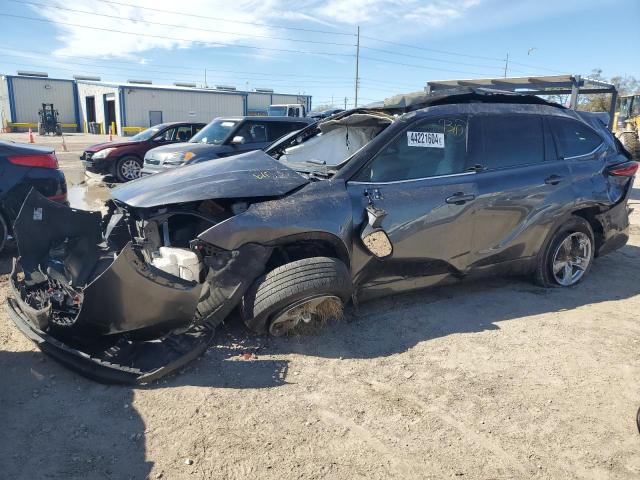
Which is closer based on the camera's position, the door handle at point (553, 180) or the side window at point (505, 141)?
the side window at point (505, 141)

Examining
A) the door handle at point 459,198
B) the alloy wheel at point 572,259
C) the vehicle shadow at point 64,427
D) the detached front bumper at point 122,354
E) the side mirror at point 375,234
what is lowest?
the vehicle shadow at point 64,427

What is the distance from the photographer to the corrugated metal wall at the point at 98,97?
41.4m

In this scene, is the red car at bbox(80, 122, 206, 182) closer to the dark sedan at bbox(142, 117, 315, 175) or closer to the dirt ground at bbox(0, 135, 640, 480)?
the dark sedan at bbox(142, 117, 315, 175)

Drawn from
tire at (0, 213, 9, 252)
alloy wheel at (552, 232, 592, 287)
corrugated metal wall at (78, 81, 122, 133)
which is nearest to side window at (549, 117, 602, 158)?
alloy wheel at (552, 232, 592, 287)

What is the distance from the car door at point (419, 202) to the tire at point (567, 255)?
1090 millimetres

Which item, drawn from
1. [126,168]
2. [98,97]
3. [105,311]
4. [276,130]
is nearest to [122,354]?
[105,311]

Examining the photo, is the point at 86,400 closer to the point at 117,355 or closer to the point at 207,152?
the point at 117,355

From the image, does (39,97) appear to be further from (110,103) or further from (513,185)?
(513,185)

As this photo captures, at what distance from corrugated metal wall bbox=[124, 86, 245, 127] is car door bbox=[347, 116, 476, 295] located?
133 feet

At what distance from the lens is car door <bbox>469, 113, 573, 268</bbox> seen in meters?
4.02

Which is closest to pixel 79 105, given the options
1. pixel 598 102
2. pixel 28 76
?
pixel 28 76

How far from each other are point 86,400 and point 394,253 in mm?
2266

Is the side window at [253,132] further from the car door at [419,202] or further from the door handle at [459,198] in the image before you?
the door handle at [459,198]

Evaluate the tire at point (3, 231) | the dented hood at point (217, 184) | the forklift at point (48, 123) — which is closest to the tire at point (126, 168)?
the tire at point (3, 231)
